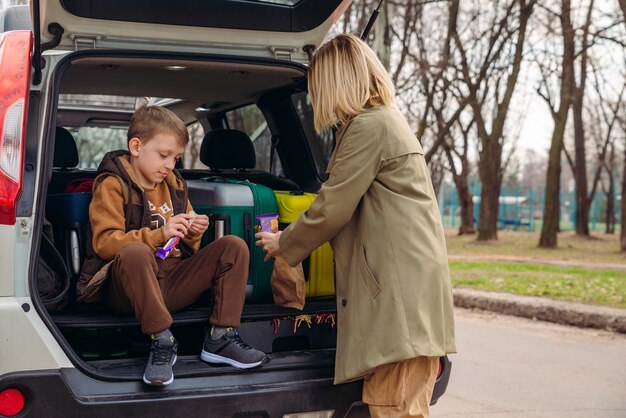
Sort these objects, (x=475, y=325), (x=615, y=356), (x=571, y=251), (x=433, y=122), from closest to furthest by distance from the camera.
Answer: (x=615, y=356), (x=475, y=325), (x=571, y=251), (x=433, y=122)

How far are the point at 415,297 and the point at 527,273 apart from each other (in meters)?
9.35

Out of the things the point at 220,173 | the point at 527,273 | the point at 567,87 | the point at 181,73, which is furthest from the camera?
the point at 567,87

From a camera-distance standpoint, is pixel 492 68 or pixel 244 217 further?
pixel 492 68

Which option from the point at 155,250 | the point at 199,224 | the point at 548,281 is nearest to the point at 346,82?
the point at 199,224

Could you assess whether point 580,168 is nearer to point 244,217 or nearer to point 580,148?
point 580,148

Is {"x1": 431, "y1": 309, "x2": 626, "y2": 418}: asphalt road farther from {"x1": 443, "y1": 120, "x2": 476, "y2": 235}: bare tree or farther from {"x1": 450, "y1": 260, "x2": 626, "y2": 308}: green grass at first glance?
{"x1": 443, "y1": 120, "x2": 476, "y2": 235}: bare tree

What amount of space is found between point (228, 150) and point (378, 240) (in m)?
1.89

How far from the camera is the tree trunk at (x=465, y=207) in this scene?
31.0m

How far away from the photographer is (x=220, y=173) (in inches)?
187

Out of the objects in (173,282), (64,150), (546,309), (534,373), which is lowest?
(534,373)

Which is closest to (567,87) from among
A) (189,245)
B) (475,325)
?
(475,325)

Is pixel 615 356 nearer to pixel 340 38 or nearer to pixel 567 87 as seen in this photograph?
pixel 340 38

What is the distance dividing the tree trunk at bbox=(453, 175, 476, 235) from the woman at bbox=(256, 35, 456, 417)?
1116 inches

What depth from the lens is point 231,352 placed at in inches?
121
